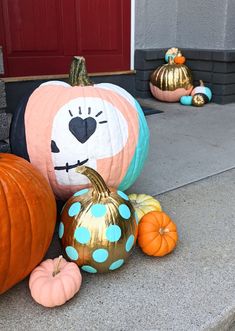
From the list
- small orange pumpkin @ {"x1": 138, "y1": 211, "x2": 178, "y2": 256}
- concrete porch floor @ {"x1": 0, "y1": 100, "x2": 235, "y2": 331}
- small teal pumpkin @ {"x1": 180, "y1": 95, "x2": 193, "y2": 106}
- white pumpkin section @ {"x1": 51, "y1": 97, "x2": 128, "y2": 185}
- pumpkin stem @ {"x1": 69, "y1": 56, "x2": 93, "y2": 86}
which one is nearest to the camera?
concrete porch floor @ {"x1": 0, "y1": 100, "x2": 235, "y2": 331}

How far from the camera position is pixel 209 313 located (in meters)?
1.47

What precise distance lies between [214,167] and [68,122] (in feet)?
5.05

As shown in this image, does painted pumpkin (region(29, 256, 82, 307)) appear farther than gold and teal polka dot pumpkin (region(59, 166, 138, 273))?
No

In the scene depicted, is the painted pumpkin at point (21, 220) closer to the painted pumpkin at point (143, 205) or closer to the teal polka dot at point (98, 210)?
the teal polka dot at point (98, 210)

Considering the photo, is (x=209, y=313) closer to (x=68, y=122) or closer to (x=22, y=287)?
(x=22, y=287)

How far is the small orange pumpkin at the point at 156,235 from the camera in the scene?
1783mm

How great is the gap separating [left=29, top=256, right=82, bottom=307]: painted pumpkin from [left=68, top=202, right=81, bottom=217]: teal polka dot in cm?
21

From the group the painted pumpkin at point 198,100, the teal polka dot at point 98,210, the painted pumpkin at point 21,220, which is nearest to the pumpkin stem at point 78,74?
the painted pumpkin at point 21,220

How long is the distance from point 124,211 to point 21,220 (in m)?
0.45

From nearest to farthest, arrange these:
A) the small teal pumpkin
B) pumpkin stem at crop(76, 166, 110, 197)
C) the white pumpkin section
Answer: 1. pumpkin stem at crop(76, 166, 110, 197)
2. the white pumpkin section
3. the small teal pumpkin

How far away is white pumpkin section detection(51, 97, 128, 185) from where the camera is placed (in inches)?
74.2

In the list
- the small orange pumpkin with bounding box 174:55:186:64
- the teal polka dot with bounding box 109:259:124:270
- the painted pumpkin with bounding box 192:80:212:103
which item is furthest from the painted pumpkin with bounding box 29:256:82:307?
the small orange pumpkin with bounding box 174:55:186:64

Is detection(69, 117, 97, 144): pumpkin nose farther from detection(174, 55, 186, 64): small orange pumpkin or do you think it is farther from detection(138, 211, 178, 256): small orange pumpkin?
detection(174, 55, 186, 64): small orange pumpkin

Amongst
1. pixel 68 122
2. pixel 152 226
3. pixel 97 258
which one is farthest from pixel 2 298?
pixel 68 122
